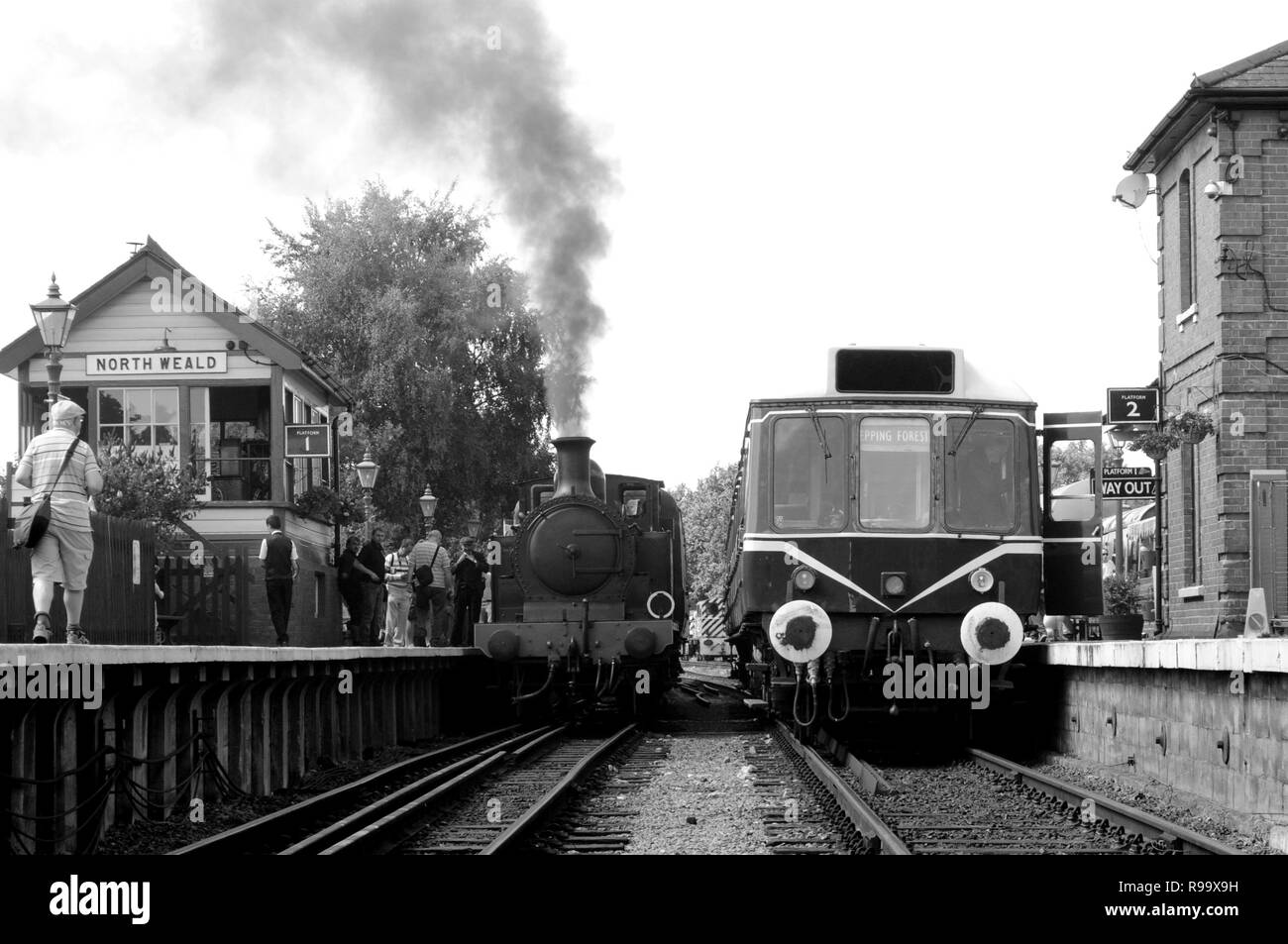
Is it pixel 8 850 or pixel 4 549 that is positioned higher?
pixel 4 549

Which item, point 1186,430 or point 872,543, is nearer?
point 872,543

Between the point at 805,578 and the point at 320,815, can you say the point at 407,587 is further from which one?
the point at 320,815

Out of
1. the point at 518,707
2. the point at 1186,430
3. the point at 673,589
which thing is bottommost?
the point at 518,707

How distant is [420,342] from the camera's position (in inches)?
1667

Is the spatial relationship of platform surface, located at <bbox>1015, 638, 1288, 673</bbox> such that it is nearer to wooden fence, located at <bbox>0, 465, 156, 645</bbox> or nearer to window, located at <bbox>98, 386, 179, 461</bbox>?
wooden fence, located at <bbox>0, 465, 156, 645</bbox>

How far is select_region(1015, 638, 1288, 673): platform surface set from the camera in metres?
8.92

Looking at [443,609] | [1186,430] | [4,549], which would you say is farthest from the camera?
[443,609]

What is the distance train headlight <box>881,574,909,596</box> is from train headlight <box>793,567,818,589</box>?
563 mm

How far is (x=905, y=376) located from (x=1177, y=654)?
14.0ft

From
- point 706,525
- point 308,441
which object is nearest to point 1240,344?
point 308,441

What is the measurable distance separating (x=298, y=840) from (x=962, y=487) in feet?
22.0
